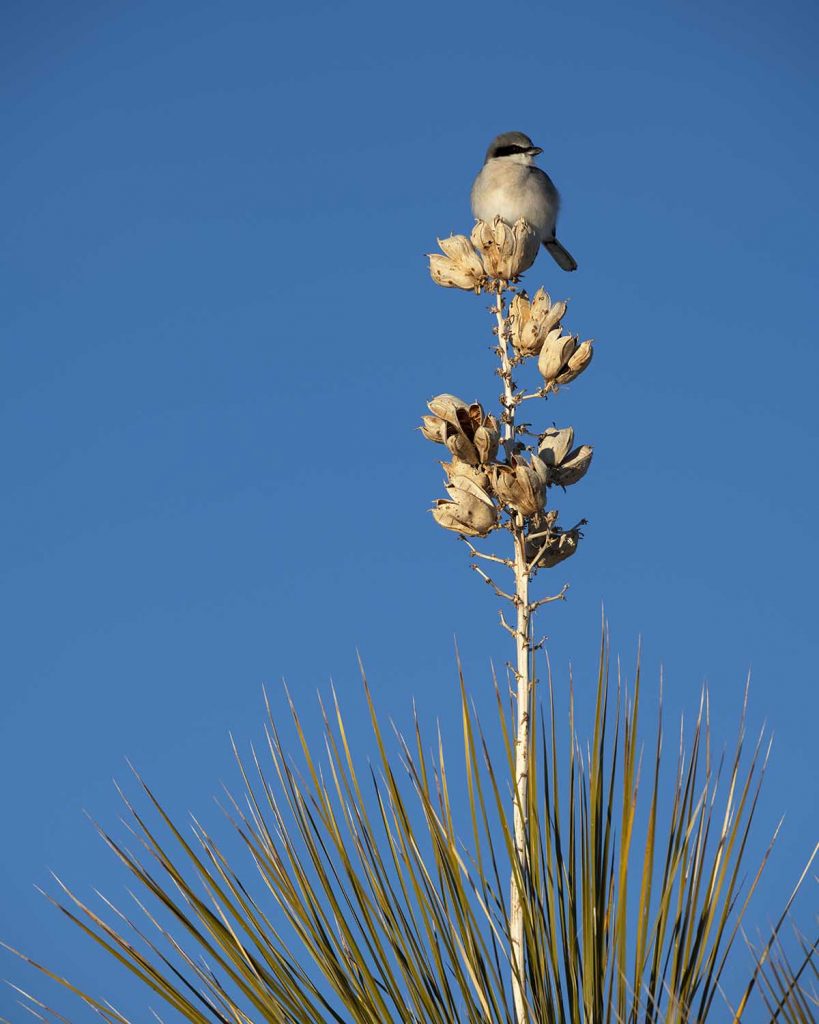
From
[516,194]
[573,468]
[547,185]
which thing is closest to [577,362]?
[573,468]

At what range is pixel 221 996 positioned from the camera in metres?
2.34

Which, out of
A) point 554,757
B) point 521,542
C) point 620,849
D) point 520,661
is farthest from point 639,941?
point 521,542

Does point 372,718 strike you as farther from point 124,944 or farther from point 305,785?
point 124,944

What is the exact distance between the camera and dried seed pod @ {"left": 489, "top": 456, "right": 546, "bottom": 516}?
2.67m

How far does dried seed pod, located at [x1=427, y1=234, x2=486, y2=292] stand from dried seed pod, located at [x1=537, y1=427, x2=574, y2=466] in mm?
496

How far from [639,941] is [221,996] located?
27.4 inches

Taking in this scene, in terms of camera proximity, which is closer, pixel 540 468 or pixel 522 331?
pixel 540 468

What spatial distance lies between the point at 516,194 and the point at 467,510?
1094 mm

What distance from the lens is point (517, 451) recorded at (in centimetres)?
288

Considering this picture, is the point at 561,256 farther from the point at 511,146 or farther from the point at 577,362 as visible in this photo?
the point at 577,362

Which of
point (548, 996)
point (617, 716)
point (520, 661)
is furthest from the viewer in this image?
point (520, 661)

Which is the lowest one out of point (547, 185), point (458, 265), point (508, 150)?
point (458, 265)

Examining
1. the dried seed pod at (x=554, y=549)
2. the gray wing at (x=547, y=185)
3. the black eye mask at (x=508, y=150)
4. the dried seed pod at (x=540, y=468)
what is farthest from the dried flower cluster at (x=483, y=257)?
the black eye mask at (x=508, y=150)

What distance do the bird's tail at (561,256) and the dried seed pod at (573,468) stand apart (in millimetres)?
1226
